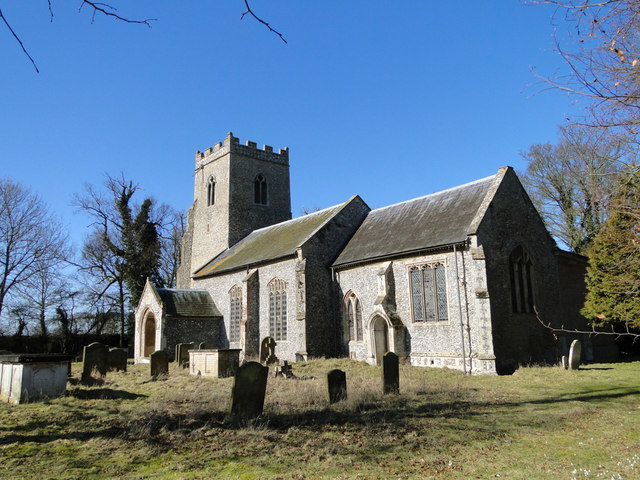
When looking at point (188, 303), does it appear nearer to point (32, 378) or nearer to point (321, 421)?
point (32, 378)

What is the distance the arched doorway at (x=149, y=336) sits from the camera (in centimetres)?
2652

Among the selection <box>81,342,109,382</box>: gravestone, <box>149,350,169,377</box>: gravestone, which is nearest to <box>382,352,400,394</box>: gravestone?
<box>149,350,169,377</box>: gravestone

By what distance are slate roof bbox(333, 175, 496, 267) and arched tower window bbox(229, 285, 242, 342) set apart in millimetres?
6872

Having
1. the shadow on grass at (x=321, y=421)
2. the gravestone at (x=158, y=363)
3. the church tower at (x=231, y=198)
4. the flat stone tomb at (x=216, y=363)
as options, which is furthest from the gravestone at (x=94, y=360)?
the church tower at (x=231, y=198)

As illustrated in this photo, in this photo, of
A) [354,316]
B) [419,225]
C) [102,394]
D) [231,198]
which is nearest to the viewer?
[102,394]

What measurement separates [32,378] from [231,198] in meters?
22.9

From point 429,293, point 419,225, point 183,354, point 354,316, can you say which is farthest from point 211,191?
point 429,293

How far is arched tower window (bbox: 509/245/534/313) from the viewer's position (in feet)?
57.1

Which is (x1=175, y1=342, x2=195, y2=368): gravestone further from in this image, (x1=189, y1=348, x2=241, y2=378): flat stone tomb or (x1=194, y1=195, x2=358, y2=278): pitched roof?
(x1=194, y1=195, x2=358, y2=278): pitched roof

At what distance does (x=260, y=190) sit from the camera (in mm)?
34531

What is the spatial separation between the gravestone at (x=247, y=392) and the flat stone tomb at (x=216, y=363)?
6.67 meters

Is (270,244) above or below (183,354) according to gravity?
above

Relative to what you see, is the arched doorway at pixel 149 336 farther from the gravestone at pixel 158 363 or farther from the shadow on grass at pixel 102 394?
the shadow on grass at pixel 102 394

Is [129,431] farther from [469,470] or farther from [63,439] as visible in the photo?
[469,470]
